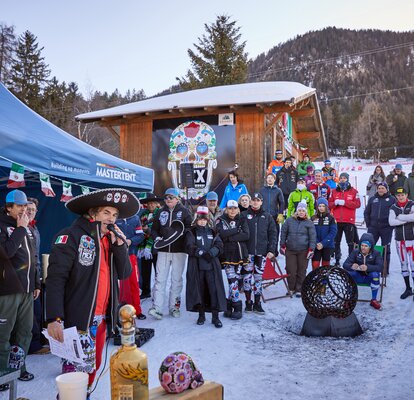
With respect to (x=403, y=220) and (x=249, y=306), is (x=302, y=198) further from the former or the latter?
(x=249, y=306)

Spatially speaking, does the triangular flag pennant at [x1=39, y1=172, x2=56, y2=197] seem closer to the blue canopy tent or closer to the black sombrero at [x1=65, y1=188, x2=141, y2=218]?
the blue canopy tent

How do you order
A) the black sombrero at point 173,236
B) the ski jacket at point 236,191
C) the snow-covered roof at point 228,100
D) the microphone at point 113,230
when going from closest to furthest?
the microphone at point 113,230, the black sombrero at point 173,236, the ski jacket at point 236,191, the snow-covered roof at point 228,100

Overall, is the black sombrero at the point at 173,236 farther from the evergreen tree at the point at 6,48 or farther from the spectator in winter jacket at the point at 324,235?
the evergreen tree at the point at 6,48

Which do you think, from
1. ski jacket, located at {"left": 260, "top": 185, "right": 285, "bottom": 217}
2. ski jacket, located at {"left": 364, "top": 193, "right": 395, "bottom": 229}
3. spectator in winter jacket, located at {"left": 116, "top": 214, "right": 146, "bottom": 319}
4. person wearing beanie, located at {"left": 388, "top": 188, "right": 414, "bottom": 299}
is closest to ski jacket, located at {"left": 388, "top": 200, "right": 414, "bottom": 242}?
person wearing beanie, located at {"left": 388, "top": 188, "right": 414, "bottom": 299}

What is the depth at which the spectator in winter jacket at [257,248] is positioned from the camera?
22.5ft

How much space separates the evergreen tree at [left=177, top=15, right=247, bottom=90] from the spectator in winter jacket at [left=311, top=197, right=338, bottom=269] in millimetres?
25219

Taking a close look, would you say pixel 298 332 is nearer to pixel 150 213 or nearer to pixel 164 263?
pixel 164 263

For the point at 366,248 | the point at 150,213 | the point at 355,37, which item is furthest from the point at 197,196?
the point at 355,37

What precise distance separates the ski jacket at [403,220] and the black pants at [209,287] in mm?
3642

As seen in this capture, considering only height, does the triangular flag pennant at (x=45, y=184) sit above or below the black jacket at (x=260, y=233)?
above

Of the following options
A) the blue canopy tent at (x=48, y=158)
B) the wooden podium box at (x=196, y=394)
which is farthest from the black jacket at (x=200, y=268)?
the wooden podium box at (x=196, y=394)

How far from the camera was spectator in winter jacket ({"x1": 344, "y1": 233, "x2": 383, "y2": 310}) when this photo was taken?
7.20 m

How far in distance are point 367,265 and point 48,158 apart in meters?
5.47

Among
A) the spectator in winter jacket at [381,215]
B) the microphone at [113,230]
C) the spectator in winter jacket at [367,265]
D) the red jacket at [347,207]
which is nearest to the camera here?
the microphone at [113,230]
